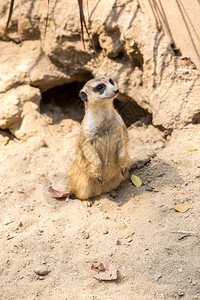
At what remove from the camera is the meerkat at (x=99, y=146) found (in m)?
2.77

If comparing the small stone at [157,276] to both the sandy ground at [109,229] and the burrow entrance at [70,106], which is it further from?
the burrow entrance at [70,106]

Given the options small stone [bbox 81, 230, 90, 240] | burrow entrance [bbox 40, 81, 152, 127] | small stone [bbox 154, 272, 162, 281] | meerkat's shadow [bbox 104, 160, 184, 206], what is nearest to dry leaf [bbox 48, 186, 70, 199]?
meerkat's shadow [bbox 104, 160, 184, 206]

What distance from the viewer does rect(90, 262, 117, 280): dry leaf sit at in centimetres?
210

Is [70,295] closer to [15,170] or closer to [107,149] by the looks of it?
[107,149]

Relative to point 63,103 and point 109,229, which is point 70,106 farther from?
point 109,229

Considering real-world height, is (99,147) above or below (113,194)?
above

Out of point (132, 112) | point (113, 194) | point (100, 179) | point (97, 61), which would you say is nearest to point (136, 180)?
point (113, 194)

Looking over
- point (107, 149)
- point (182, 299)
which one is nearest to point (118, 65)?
point (107, 149)

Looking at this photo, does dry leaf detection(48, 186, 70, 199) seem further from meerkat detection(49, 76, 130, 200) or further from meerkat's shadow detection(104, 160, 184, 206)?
meerkat's shadow detection(104, 160, 184, 206)

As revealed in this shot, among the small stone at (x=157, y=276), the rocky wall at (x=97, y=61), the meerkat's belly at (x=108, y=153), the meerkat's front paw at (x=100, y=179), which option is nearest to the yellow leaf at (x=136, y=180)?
the meerkat's belly at (x=108, y=153)

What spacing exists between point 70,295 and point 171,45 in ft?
8.53

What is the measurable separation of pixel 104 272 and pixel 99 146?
1077 millimetres

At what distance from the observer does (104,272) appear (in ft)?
7.04

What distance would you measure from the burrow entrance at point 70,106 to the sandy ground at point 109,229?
Answer: 0.49m
